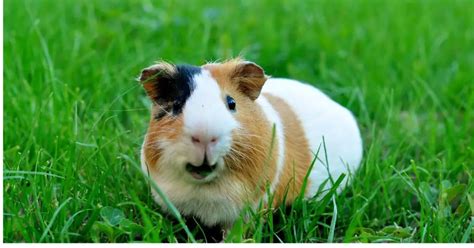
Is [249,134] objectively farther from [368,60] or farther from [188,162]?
[368,60]

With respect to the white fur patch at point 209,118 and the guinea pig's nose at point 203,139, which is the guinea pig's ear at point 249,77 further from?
the guinea pig's nose at point 203,139

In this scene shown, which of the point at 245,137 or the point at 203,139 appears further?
the point at 245,137

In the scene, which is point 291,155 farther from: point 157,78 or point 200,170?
point 157,78

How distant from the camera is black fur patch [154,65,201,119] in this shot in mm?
2734

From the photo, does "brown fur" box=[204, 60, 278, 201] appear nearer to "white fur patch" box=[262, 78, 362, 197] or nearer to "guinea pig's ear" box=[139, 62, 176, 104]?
"guinea pig's ear" box=[139, 62, 176, 104]

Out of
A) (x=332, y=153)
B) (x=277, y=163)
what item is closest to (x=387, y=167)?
(x=332, y=153)

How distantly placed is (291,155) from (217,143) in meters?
0.67

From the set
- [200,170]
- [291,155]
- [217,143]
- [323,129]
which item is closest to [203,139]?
[217,143]

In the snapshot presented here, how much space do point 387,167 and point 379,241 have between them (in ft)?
2.19

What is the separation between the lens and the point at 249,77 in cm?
291

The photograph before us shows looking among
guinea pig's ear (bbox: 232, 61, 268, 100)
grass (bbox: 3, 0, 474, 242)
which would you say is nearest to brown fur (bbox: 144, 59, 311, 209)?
guinea pig's ear (bbox: 232, 61, 268, 100)

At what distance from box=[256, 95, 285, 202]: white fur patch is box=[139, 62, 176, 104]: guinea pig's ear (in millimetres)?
424

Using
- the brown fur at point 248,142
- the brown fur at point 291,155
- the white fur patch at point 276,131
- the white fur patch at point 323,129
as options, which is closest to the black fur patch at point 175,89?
the brown fur at point 248,142

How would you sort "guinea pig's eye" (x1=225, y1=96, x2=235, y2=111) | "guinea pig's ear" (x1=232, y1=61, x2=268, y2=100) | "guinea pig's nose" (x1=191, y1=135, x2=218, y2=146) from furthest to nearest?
1. "guinea pig's ear" (x1=232, y1=61, x2=268, y2=100)
2. "guinea pig's eye" (x1=225, y1=96, x2=235, y2=111)
3. "guinea pig's nose" (x1=191, y1=135, x2=218, y2=146)
